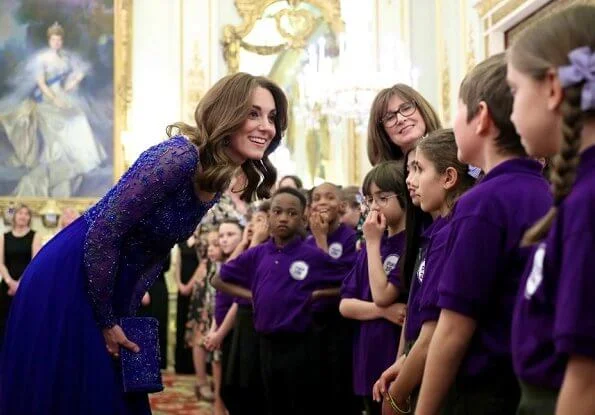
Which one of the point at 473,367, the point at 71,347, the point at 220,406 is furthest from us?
the point at 220,406

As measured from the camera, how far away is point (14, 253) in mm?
9969

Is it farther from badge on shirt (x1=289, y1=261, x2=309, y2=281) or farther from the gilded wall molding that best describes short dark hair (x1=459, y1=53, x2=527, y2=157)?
the gilded wall molding

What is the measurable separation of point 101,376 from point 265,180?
95 cm

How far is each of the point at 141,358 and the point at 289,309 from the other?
7.89 ft

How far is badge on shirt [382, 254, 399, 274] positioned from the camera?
3904mm

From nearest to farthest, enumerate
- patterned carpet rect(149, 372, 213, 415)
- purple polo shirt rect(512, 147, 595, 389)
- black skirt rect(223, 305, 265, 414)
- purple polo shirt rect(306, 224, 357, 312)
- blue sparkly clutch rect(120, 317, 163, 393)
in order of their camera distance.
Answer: purple polo shirt rect(512, 147, 595, 389) < blue sparkly clutch rect(120, 317, 163, 393) < purple polo shirt rect(306, 224, 357, 312) < black skirt rect(223, 305, 265, 414) < patterned carpet rect(149, 372, 213, 415)

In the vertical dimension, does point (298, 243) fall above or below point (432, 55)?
below

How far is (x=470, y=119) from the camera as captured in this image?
7.31ft

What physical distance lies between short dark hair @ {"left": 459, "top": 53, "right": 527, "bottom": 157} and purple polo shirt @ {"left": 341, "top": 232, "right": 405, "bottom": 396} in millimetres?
1658

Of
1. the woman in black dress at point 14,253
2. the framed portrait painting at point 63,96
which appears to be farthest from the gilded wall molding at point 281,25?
the woman in black dress at point 14,253

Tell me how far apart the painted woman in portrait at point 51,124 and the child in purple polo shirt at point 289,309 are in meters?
8.24

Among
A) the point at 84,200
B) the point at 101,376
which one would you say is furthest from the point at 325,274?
the point at 84,200

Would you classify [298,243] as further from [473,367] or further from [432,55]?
[432,55]

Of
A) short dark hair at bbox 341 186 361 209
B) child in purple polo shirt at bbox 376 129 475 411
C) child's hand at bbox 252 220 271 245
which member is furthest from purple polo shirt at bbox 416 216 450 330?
short dark hair at bbox 341 186 361 209
